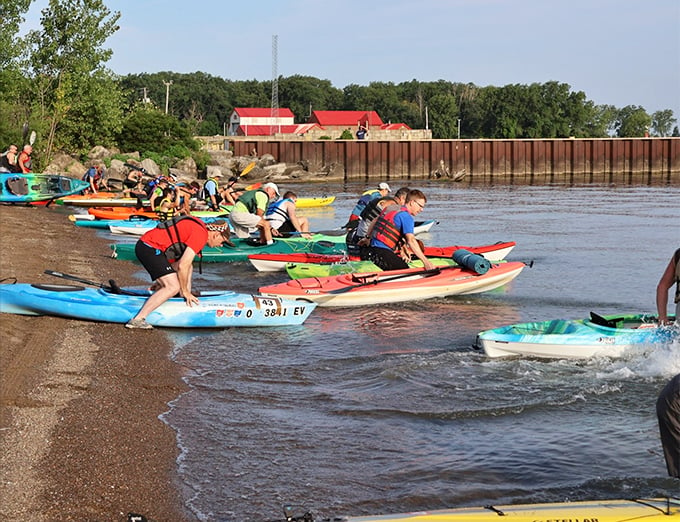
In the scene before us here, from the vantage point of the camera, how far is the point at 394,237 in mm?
13539

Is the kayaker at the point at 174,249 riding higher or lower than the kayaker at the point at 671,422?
higher

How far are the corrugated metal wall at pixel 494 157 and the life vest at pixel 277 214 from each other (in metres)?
40.9

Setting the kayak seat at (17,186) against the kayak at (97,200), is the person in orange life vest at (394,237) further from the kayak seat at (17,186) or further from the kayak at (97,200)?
the kayak seat at (17,186)

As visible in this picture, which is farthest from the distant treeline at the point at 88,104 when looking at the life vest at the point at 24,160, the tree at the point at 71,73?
the life vest at the point at 24,160

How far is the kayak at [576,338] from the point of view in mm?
9383

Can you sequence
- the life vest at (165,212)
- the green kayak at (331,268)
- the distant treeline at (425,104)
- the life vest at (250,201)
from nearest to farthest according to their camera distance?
the green kayak at (331,268)
the life vest at (250,201)
the life vest at (165,212)
the distant treeline at (425,104)

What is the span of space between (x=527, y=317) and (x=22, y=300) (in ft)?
22.7

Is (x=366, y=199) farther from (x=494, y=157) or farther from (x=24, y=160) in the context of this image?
(x=494, y=157)

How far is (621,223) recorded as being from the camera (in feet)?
94.3

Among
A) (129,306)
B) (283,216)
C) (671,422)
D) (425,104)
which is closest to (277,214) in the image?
(283,216)

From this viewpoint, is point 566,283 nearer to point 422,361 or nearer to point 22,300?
point 422,361

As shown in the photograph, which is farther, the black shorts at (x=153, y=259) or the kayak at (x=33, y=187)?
the kayak at (x=33, y=187)

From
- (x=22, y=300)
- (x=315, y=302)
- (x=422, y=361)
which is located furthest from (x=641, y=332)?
(x=22, y=300)

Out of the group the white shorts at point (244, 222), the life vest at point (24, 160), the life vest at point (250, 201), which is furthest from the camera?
the life vest at point (24, 160)
